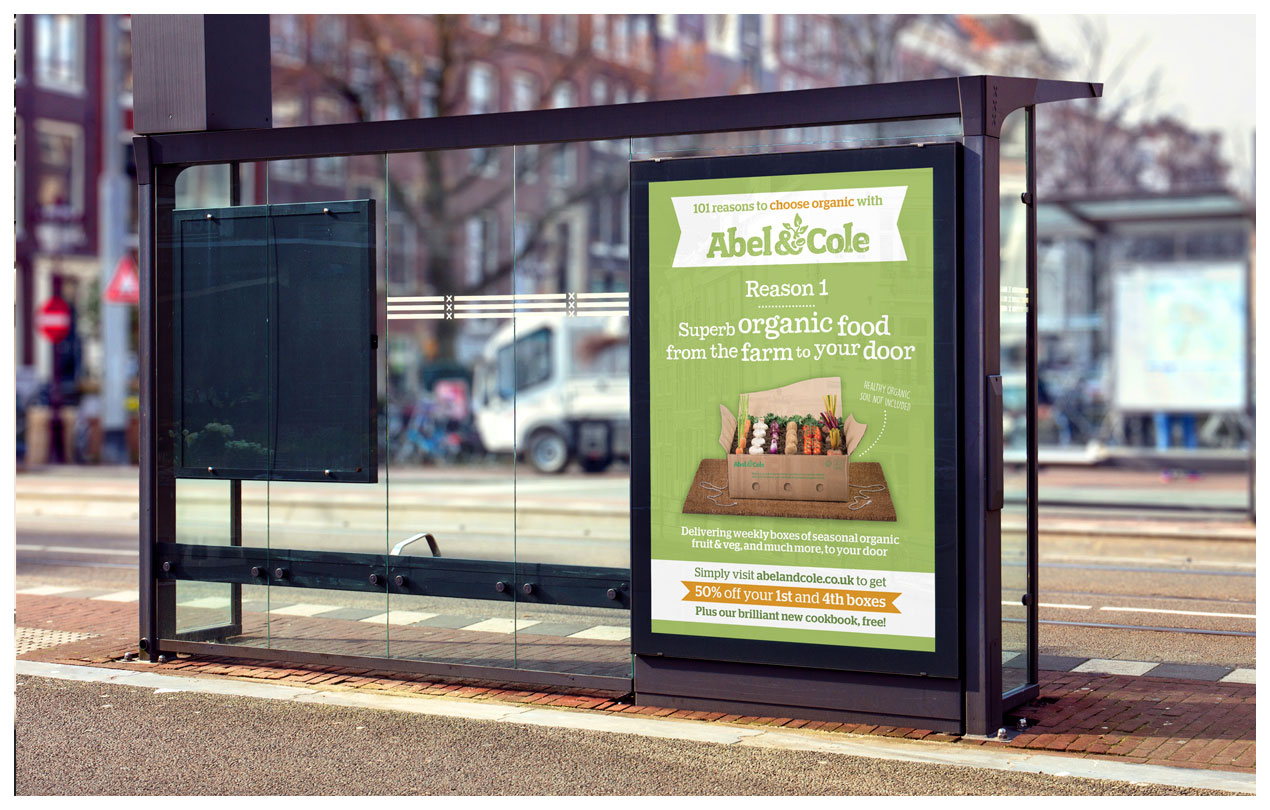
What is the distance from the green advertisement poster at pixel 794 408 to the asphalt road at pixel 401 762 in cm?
75

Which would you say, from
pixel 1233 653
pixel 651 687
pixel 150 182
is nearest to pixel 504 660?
pixel 651 687

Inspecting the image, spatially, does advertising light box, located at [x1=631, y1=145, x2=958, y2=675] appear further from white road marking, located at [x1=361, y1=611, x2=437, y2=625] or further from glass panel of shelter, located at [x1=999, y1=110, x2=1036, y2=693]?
white road marking, located at [x1=361, y1=611, x2=437, y2=625]

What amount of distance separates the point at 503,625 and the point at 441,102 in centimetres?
2497

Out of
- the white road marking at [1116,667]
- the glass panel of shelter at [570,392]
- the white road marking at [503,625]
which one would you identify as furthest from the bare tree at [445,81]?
the white road marking at [503,625]

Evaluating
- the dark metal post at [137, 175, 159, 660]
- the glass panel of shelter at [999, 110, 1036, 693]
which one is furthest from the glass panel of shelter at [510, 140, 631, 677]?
the dark metal post at [137, 175, 159, 660]

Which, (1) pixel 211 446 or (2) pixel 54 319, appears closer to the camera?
(1) pixel 211 446

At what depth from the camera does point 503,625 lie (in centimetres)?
716

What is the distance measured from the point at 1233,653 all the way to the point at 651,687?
139 inches

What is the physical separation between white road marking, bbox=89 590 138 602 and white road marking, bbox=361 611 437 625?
139 inches

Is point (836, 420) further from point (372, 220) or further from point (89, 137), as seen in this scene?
point (89, 137)

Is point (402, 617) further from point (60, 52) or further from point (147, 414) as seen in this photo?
point (60, 52)

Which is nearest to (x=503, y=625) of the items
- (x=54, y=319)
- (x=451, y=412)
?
(x=54, y=319)

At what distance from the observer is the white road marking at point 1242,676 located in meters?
7.30

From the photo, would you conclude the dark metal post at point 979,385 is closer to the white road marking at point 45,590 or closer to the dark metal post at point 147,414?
the dark metal post at point 147,414
